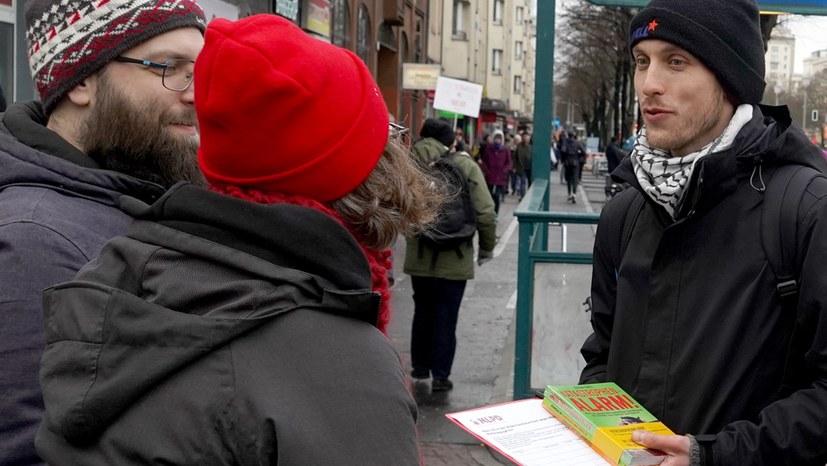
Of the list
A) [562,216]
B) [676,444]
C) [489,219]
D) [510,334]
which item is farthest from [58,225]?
[510,334]

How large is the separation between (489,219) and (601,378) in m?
4.87

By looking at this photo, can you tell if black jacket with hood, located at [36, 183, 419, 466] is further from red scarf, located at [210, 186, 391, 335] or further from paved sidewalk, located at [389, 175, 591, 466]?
paved sidewalk, located at [389, 175, 591, 466]

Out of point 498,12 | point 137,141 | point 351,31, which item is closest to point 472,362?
point 137,141

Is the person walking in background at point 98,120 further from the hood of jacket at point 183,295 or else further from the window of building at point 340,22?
the window of building at point 340,22

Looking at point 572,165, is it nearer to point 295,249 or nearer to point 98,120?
point 98,120

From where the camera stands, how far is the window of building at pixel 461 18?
50688 millimetres

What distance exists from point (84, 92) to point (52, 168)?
316 mm

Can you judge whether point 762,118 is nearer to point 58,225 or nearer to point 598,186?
point 58,225

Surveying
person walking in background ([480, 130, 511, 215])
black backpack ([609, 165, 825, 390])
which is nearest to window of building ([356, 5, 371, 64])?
person walking in background ([480, 130, 511, 215])

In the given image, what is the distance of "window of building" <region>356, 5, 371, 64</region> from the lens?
2444cm

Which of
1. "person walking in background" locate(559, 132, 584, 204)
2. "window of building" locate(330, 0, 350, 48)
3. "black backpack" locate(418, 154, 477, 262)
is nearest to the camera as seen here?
"black backpack" locate(418, 154, 477, 262)

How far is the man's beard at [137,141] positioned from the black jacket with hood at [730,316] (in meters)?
1.14

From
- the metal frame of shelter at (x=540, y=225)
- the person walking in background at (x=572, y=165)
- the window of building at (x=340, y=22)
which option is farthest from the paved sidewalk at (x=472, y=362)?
the person walking in background at (x=572, y=165)

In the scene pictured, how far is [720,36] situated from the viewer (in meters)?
2.37
